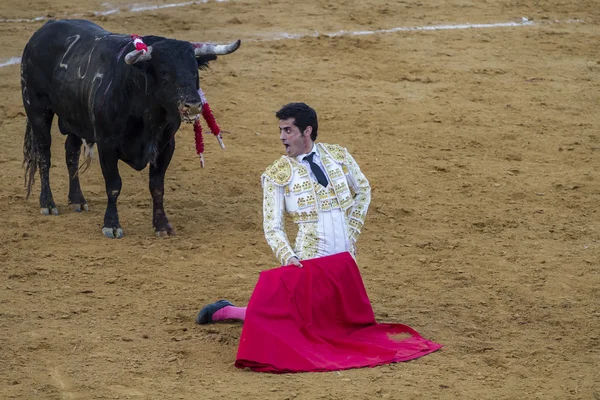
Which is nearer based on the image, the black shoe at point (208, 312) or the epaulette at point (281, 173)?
the epaulette at point (281, 173)

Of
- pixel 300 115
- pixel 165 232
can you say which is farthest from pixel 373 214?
pixel 300 115

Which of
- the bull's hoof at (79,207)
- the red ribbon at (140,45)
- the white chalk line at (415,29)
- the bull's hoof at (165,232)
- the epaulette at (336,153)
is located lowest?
the bull's hoof at (79,207)

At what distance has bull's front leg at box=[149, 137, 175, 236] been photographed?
8.58 meters

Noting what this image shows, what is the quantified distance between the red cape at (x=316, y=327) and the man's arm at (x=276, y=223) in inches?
3.9

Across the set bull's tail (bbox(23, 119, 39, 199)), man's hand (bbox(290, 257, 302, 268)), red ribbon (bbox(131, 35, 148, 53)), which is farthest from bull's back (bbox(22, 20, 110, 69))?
man's hand (bbox(290, 257, 302, 268))

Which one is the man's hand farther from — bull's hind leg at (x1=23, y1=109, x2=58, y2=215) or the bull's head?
bull's hind leg at (x1=23, y1=109, x2=58, y2=215)

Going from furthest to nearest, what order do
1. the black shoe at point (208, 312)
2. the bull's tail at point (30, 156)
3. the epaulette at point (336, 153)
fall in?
the bull's tail at point (30, 156) < the black shoe at point (208, 312) < the epaulette at point (336, 153)

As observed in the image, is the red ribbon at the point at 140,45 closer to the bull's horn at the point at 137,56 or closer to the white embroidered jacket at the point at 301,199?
the bull's horn at the point at 137,56

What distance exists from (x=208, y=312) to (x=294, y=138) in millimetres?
1312

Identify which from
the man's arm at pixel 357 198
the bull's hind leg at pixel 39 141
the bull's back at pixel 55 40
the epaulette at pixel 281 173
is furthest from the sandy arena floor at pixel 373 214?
the bull's back at pixel 55 40

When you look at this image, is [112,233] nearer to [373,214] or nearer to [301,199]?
[373,214]

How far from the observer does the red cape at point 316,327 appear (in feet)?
19.7

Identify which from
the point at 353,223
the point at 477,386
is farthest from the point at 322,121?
the point at 477,386

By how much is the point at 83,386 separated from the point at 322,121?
19.8 ft
